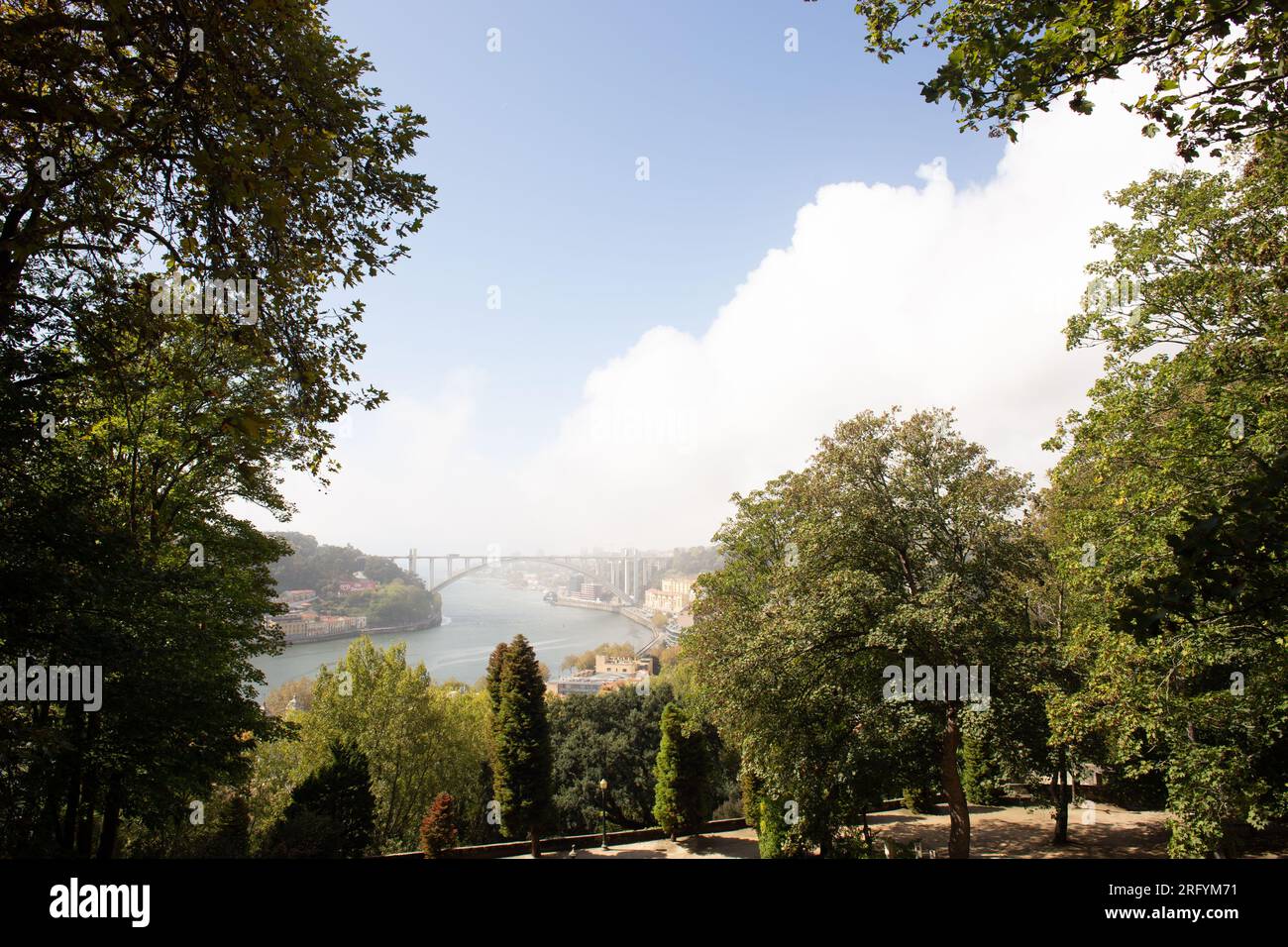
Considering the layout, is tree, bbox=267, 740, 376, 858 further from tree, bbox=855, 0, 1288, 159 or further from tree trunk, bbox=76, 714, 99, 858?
tree, bbox=855, 0, 1288, 159

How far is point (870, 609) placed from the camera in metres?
10.9

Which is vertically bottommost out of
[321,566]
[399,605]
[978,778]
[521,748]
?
[399,605]

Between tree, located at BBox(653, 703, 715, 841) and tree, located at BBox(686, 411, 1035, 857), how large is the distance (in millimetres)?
9413

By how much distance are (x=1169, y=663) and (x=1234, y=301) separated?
16.3ft

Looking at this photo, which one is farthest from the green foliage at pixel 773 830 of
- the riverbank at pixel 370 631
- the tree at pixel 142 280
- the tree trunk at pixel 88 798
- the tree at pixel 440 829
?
the riverbank at pixel 370 631

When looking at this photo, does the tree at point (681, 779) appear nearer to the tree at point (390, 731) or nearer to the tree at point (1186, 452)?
the tree at point (390, 731)

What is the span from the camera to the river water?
208ft

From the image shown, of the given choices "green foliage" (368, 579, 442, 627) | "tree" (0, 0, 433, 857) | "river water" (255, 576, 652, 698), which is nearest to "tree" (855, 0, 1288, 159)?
"tree" (0, 0, 433, 857)

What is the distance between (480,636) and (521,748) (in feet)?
248

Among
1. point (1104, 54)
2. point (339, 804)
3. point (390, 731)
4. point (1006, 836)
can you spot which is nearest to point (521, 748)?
point (390, 731)

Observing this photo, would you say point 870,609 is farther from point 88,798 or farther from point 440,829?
point 440,829

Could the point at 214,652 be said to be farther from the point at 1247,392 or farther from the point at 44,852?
the point at 1247,392

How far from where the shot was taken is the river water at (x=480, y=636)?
6334cm
